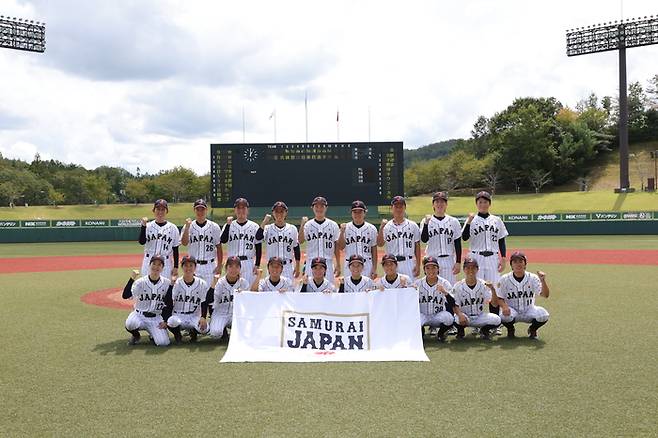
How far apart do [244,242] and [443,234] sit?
298 centimetres

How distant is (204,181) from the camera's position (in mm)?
75812

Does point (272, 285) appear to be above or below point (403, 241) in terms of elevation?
below

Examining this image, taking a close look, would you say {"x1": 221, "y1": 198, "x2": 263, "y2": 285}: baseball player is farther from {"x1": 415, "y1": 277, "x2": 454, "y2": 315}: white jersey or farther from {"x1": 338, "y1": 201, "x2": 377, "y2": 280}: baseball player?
{"x1": 415, "y1": 277, "x2": 454, "y2": 315}: white jersey

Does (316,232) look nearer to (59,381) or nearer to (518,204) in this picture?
(59,381)

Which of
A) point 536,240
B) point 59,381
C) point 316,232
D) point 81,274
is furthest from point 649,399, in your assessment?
point 536,240

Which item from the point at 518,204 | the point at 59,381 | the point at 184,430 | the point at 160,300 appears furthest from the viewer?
the point at 518,204

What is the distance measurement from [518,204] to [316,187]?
26.3 m

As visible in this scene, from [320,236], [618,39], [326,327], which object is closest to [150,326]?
[326,327]

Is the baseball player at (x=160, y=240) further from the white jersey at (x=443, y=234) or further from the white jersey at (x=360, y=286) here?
the white jersey at (x=443, y=234)

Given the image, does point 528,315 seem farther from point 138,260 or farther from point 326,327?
point 138,260

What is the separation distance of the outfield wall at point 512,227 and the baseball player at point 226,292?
24969mm

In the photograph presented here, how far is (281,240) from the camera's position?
8.16 metres

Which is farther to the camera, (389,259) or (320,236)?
(320,236)

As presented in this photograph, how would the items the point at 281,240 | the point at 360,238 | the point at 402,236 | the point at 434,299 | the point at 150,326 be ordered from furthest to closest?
the point at 281,240, the point at 360,238, the point at 402,236, the point at 434,299, the point at 150,326
